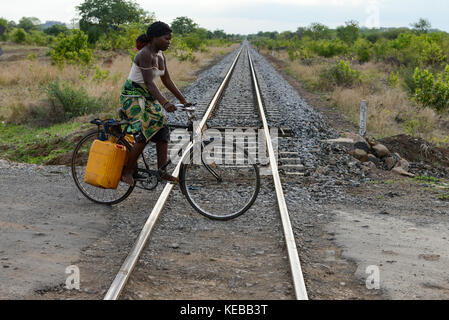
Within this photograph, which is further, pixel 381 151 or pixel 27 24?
pixel 27 24

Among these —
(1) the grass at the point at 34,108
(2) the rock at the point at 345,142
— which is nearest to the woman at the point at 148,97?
(1) the grass at the point at 34,108

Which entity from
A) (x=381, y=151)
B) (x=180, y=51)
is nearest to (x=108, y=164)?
(x=381, y=151)

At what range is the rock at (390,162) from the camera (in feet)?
29.2

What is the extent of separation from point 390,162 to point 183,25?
61.1m

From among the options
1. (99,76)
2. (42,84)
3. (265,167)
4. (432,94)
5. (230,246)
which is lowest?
(230,246)

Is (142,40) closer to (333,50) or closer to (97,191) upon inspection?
(97,191)

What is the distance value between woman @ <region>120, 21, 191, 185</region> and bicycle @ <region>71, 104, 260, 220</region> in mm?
130

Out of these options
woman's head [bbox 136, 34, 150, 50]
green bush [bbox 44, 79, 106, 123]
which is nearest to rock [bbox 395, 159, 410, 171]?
woman's head [bbox 136, 34, 150, 50]

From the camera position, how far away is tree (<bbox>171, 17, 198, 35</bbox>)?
65.4m

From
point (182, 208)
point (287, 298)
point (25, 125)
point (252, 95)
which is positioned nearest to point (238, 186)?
point (182, 208)

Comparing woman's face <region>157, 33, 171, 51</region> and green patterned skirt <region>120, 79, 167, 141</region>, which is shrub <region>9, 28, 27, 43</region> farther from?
woman's face <region>157, 33, 171, 51</region>

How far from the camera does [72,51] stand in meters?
21.8

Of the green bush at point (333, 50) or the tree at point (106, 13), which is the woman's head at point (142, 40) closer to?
the green bush at point (333, 50)
